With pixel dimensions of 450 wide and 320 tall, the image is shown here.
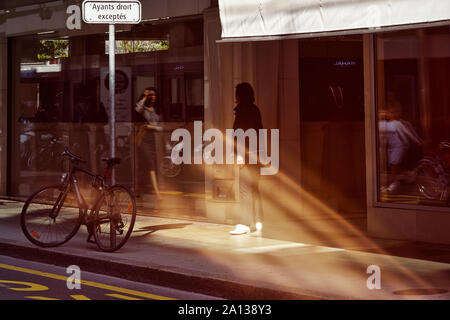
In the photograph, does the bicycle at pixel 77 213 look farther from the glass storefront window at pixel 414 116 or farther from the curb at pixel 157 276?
the glass storefront window at pixel 414 116

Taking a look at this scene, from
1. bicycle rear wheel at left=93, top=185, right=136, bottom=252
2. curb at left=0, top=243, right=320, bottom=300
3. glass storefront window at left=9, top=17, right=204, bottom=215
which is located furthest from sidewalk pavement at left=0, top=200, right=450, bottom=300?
glass storefront window at left=9, top=17, right=204, bottom=215

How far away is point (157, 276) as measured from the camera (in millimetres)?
8805

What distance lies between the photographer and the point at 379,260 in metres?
9.42

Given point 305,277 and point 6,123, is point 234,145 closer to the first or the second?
point 305,277

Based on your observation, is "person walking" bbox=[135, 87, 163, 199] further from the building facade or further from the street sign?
the street sign

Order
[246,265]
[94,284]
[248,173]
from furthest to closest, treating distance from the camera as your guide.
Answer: [248,173]
[246,265]
[94,284]

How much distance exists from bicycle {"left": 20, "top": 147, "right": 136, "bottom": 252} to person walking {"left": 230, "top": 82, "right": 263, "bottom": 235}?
177 centimetres

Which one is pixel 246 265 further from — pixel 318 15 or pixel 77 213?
pixel 318 15

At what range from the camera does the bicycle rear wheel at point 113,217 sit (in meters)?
10.2

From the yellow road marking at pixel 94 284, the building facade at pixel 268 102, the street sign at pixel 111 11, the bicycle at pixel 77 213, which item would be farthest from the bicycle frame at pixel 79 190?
the building facade at pixel 268 102

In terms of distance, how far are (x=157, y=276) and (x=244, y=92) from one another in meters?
3.56

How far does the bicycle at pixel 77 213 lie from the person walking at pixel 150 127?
11.8 ft

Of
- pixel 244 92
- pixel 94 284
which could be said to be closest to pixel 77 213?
pixel 94 284

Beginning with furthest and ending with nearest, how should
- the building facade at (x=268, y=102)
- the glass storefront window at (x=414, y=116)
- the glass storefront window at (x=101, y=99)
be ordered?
1. the glass storefront window at (x=101, y=99)
2. the building facade at (x=268, y=102)
3. the glass storefront window at (x=414, y=116)
